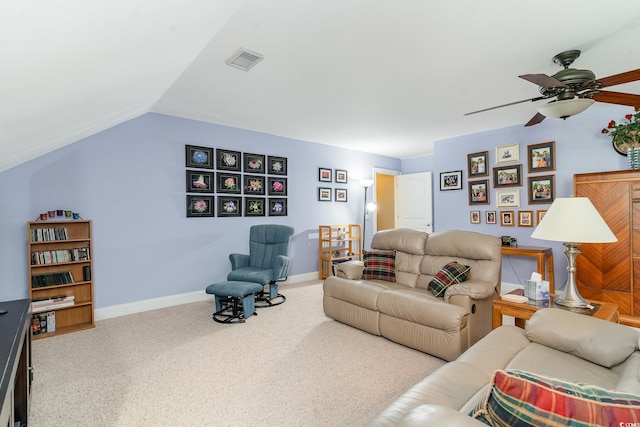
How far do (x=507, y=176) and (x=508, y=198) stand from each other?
1.12 feet

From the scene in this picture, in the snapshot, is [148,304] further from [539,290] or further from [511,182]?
[511,182]

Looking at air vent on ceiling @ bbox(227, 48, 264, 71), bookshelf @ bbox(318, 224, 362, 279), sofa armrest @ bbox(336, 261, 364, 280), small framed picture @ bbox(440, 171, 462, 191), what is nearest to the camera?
air vent on ceiling @ bbox(227, 48, 264, 71)

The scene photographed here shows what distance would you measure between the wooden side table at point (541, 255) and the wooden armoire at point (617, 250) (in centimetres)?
38

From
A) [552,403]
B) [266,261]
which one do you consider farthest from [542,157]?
[552,403]

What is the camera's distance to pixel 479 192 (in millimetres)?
5109

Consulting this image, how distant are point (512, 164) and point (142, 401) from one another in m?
5.33

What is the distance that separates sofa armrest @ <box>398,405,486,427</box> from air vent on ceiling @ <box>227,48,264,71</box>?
258 cm

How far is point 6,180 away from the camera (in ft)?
10.2

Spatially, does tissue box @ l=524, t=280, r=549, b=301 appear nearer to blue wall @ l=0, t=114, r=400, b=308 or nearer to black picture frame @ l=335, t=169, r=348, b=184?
blue wall @ l=0, t=114, r=400, b=308

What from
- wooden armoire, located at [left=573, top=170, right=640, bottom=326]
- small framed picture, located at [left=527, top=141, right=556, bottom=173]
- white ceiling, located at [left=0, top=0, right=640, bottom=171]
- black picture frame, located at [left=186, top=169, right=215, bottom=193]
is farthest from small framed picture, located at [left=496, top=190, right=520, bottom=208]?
black picture frame, located at [left=186, top=169, right=215, bottom=193]

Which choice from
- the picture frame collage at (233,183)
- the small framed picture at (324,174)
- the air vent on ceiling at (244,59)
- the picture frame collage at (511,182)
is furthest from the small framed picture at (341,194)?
the air vent on ceiling at (244,59)

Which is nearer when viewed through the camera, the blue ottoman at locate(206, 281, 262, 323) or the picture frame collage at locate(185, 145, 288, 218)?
the blue ottoman at locate(206, 281, 262, 323)

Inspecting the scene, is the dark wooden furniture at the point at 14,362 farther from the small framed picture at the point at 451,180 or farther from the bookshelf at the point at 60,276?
the small framed picture at the point at 451,180

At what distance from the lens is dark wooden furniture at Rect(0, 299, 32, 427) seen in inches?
45.2
